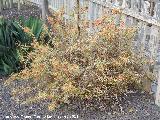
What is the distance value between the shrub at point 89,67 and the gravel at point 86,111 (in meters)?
0.12

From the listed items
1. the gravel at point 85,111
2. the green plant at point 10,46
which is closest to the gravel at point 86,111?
the gravel at point 85,111

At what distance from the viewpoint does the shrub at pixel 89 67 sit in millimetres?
5008

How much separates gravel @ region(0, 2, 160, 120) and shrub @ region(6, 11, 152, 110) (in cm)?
12

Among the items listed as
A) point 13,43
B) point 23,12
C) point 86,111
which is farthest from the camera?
point 23,12

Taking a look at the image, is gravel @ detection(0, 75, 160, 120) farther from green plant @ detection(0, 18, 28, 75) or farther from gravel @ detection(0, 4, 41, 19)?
gravel @ detection(0, 4, 41, 19)

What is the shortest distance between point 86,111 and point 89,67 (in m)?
0.54

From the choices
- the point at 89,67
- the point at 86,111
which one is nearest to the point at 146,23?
the point at 89,67

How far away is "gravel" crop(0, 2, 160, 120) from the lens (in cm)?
488

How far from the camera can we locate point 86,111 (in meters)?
4.99

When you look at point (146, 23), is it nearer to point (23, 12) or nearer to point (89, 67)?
point (89, 67)

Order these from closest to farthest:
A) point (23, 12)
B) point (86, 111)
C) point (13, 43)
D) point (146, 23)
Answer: point (86, 111)
point (146, 23)
point (13, 43)
point (23, 12)

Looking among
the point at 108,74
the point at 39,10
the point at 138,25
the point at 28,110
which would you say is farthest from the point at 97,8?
the point at 39,10

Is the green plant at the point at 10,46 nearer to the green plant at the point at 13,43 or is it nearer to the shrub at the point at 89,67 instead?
the green plant at the point at 13,43

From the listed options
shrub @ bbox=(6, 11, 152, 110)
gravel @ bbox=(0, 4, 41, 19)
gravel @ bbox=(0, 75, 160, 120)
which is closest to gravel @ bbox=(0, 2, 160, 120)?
A: gravel @ bbox=(0, 75, 160, 120)
